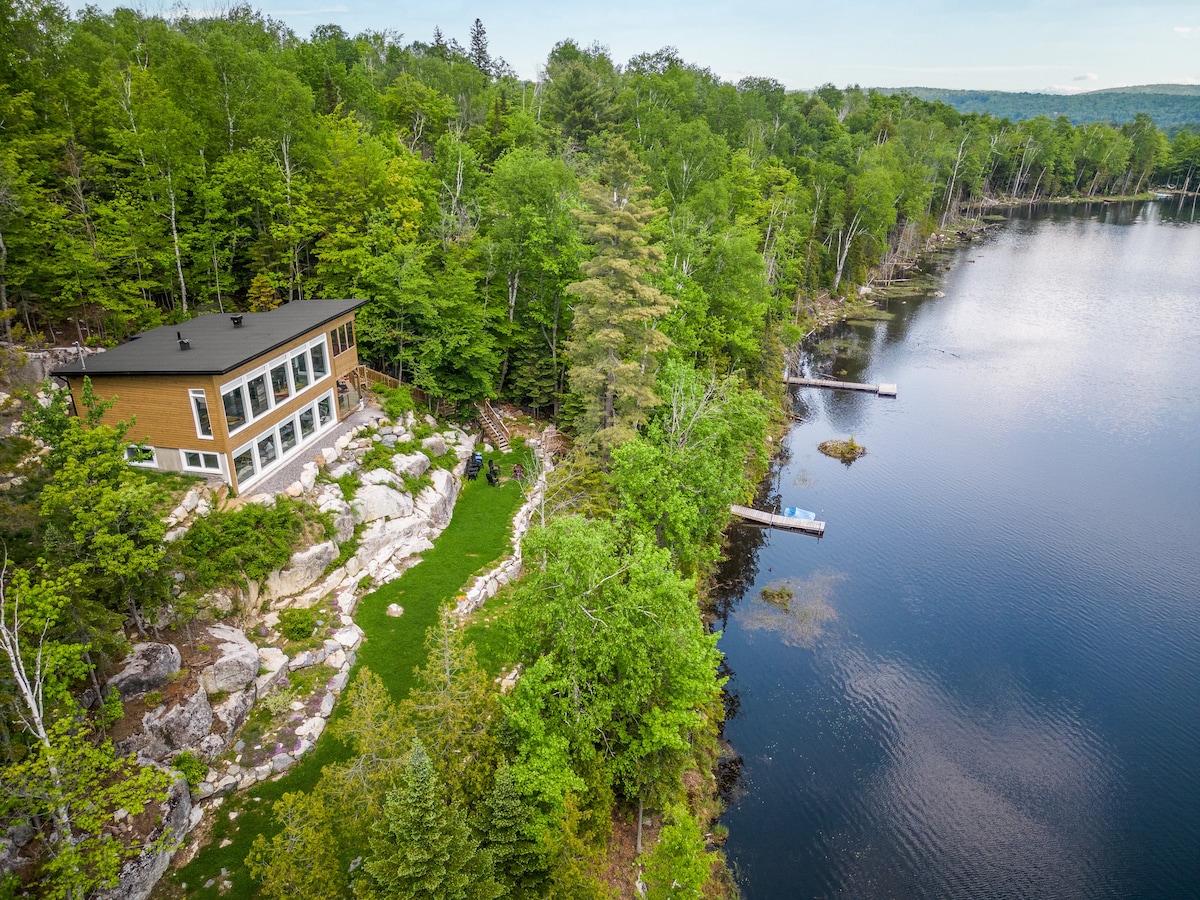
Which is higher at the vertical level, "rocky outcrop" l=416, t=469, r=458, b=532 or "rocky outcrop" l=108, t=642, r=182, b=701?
"rocky outcrop" l=108, t=642, r=182, b=701

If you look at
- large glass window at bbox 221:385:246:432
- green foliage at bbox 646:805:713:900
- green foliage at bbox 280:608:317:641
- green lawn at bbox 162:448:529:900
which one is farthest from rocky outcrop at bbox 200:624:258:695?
green foliage at bbox 646:805:713:900

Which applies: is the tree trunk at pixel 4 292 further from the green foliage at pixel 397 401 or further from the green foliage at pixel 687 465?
the green foliage at pixel 687 465

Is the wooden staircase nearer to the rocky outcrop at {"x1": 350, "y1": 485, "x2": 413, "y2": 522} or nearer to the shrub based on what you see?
the rocky outcrop at {"x1": 350, "y1": 485, "x2": 413, "y2": 522}

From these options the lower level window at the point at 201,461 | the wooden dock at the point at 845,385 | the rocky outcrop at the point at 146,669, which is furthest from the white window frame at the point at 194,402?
the wooden dock at the point at 845,385

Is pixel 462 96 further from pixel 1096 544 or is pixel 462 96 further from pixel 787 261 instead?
pixel 1096 544

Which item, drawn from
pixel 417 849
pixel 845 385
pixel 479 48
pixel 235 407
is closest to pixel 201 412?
pixel 235 407

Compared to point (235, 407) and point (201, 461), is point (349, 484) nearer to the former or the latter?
point (235, 407)

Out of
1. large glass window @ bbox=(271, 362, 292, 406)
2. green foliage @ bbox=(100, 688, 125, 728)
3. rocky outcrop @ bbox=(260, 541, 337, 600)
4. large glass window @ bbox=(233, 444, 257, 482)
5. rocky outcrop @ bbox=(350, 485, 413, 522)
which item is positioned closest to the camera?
green foliage @ bbox=(100, 688, 125, 728)
